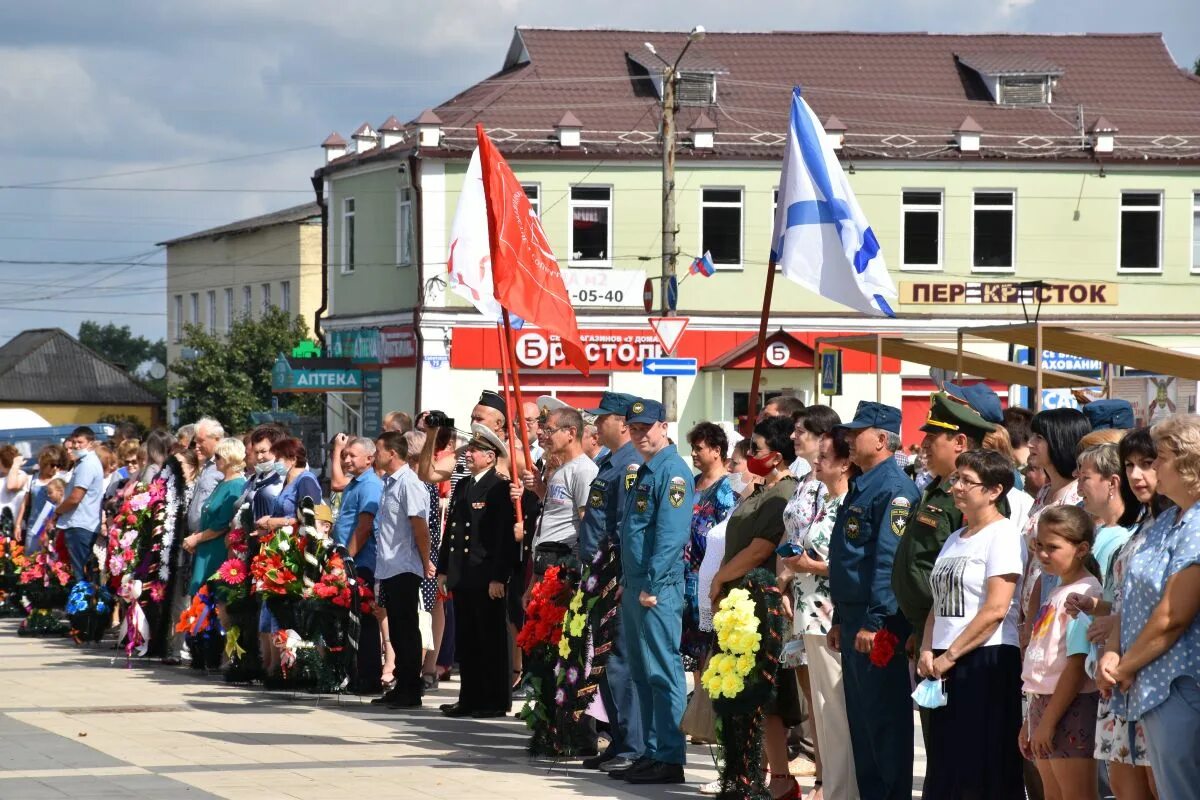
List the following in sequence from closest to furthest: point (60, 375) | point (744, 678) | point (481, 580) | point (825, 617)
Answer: point (825, 617), point (744, 678), point (481, 580), point (60, 375)

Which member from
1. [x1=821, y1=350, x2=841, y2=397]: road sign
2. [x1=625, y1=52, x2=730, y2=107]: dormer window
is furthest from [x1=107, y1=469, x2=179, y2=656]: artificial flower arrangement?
[x1=625, y1=52, x2=730, y2=107]: dormer window

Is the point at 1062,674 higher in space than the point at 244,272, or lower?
lower

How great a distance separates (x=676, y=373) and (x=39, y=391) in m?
64.3

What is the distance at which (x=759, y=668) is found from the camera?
904cm

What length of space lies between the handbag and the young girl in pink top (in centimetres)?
271

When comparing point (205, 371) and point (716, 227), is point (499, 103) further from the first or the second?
point (205, 371)

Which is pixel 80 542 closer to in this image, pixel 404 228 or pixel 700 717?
pixel 700 717

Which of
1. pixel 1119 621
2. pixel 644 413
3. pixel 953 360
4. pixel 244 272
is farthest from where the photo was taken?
pixel 244 272

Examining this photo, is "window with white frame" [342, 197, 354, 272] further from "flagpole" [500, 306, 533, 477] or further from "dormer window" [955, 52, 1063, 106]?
"flagpole" [500, 306, 533, 477]

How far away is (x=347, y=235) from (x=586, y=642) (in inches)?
1381

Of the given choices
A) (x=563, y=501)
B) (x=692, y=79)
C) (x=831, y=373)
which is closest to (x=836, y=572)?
(x=563, y=501)

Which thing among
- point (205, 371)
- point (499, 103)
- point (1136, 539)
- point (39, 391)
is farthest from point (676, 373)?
point (39, 391)

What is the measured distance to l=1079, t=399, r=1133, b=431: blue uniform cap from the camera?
829cm

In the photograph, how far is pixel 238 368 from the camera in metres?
56.3
